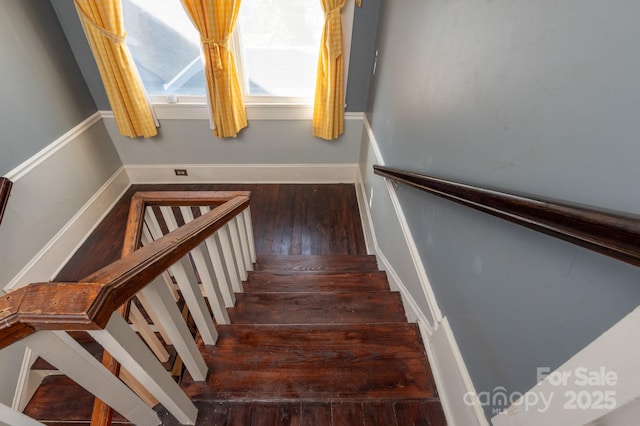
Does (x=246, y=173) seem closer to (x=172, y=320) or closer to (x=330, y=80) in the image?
(x=330, y=80)

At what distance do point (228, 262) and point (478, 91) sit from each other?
1261mm

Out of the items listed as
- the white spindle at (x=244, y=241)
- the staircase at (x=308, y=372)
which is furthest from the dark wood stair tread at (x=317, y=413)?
the white spindle at (x=244, y=241)

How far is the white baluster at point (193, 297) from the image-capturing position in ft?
2.91

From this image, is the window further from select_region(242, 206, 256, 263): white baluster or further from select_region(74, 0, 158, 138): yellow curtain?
select_region(242, 206, 256, 263): white baluster

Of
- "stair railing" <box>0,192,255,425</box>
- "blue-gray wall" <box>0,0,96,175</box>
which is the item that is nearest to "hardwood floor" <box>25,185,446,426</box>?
"stair railing" <box>0,192,255,425</box>

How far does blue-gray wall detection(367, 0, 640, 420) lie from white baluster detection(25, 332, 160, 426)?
0.90 metres

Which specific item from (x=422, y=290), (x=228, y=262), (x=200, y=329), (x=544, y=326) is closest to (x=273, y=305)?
(x=228, y=262)

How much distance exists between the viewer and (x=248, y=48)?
2557 mm

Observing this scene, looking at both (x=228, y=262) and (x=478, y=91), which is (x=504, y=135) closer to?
(x=478, y=91)

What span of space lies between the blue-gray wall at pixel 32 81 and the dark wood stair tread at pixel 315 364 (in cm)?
209

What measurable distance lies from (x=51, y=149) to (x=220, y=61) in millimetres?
1498

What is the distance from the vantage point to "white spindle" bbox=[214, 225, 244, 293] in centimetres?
129

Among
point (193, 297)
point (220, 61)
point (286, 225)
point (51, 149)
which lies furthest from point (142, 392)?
point (220, 61)

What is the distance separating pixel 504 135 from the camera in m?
Answer: 0.73
